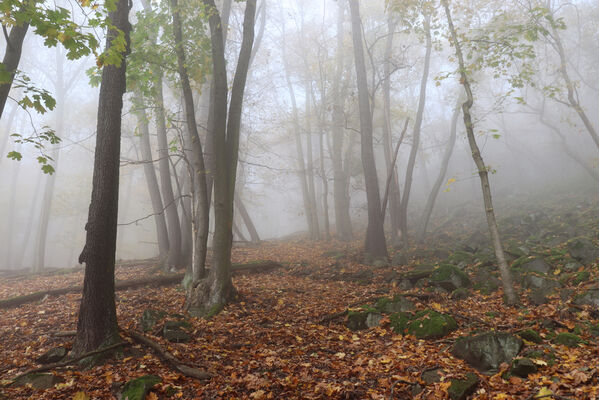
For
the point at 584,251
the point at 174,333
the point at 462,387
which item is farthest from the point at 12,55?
the point at 584,251

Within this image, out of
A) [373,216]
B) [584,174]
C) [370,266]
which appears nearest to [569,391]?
[370,266]

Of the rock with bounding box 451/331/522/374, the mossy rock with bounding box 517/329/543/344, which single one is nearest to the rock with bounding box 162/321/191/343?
the rock with bounding box 451/331/522/374

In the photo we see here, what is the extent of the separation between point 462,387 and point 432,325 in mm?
1940

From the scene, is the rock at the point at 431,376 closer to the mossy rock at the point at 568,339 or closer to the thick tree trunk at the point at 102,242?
the mossy rock at the point at 568,339

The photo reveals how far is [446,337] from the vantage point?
17.7 feet

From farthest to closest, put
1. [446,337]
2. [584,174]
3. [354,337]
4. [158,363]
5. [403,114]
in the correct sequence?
[584,174] < [403,114] < [354,337] < [446,337] < [158,363]

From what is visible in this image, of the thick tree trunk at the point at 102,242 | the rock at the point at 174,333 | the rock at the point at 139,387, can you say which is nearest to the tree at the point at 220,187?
the rock at the point at 174,333

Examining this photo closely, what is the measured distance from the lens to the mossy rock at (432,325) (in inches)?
216

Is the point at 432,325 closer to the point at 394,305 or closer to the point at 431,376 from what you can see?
the point at 394,305

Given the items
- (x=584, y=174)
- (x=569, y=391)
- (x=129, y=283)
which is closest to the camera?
(x=569, y=391)

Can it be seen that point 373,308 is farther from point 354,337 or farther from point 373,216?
point 373,216

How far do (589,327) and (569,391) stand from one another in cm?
212

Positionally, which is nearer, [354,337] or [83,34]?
[83,34]

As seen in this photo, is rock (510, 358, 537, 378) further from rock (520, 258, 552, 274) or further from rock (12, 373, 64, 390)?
rock (12, 373, 64, 390)
